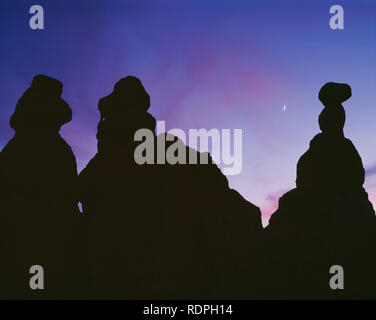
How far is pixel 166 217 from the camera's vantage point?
107 feet

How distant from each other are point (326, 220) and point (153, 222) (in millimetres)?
19384

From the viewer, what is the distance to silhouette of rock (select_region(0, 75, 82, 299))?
27.8 m

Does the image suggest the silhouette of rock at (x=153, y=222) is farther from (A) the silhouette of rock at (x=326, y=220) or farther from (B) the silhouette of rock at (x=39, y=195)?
(A) the silhouette of rock at (x=326, y=220)

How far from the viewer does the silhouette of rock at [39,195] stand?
27781mm

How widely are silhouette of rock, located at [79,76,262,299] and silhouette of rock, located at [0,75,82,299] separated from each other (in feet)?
7.06

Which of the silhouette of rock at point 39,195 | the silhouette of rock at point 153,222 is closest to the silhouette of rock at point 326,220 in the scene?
the silhouette of rock at point 153,222

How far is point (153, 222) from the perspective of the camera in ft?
105

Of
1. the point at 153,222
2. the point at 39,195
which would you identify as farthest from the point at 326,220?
the point at 39,195

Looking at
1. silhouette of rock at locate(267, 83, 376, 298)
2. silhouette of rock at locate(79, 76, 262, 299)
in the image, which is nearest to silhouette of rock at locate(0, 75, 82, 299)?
silhouette of rock at locate(79, 76, 262, 299)

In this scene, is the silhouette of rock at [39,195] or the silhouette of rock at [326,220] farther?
the silhouette of rock at [326,220]

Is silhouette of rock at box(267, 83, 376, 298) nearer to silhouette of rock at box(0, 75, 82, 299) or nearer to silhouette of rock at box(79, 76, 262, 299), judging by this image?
silhouette of rock at box(79, 76, 262, 299)

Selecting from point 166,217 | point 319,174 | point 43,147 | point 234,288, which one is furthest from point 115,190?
point 319,174

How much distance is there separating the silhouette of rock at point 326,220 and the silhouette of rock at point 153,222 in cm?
446
